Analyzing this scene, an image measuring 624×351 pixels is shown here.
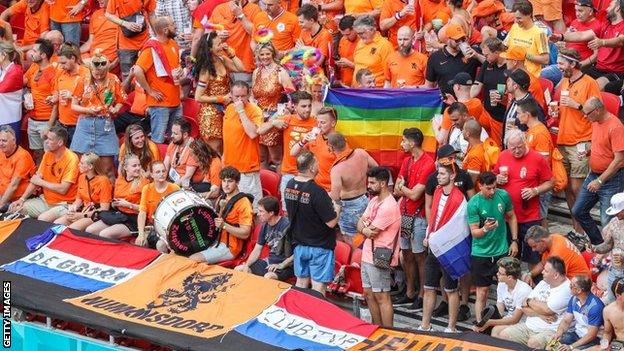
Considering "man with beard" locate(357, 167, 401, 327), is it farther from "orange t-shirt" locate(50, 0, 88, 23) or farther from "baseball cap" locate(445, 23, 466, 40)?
"orange t-shirt" locate(50, 0, 88, 23)

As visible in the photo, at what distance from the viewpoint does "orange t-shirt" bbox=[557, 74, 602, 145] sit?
1609cm

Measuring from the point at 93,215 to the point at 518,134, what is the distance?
525 centimetres

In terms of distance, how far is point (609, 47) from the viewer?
56.4 feet

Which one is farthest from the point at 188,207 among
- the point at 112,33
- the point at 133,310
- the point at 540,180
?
the point at 112,33

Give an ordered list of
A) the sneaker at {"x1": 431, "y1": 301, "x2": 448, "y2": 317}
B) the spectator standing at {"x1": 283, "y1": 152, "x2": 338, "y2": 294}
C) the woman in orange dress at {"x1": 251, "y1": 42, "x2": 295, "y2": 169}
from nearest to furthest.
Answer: the spectator standing at {"x1": 283, "y1": 152, "x2": 338, "y2": 294}, the sneaker at {"x1": 431, "y1": 301, "x2": 448, "y2": 317}, the woman in orange dress at {"x1": 251, "y1": 42, "x2": 295, "y2": 169}

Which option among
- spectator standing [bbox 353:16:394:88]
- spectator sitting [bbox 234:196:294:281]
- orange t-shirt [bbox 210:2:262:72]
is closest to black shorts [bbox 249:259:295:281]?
spectator sitting [bbox 234:196:294:281]

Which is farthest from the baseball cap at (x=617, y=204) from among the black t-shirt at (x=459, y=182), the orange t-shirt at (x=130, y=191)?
the orange t-shirt at (x=130, y=191)

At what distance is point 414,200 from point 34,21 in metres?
8.00

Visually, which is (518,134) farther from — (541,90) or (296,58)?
(296,58)

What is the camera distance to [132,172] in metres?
17.2

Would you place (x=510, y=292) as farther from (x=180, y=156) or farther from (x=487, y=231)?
(x=180, y=156)

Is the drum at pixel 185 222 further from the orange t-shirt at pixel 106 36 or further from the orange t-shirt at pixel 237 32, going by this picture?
the orange t-shirt at pixel 106 36

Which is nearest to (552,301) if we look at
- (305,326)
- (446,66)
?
(305,326)

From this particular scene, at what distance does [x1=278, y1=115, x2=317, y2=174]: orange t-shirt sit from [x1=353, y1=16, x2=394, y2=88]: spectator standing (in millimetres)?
1363
